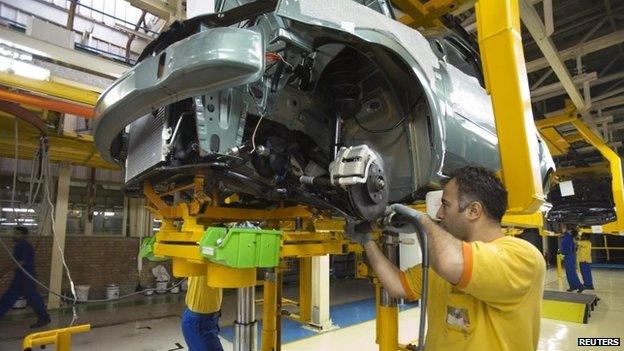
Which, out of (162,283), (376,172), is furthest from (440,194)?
(162,283)

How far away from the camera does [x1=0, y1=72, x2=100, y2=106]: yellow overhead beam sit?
338cm

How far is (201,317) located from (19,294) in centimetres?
424

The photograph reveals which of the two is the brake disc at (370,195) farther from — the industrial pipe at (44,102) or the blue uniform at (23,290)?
the blue uniform at (23,290)

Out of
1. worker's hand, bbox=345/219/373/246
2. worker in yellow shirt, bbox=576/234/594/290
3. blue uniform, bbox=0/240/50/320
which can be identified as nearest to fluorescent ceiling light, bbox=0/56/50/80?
worker's hand, bbox=345/219/373/246

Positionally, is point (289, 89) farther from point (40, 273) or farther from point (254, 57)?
point (40, 273)

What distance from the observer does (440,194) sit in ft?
5.58

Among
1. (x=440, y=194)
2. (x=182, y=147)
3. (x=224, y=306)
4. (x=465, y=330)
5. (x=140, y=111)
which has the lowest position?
(x=224, y=306)

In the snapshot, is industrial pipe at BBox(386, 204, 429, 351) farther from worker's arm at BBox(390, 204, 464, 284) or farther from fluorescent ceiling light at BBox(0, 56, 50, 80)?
fluorescent ceiling light at BBox(0, 56, 50, 80)

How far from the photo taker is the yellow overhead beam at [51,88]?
3.38 meters

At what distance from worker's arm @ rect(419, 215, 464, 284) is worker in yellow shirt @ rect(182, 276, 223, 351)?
2.24 meters

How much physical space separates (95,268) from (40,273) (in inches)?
39.9

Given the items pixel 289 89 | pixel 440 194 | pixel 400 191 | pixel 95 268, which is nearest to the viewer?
pixel 440 194

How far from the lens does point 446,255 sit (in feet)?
3.98

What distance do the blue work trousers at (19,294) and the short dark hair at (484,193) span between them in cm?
645
